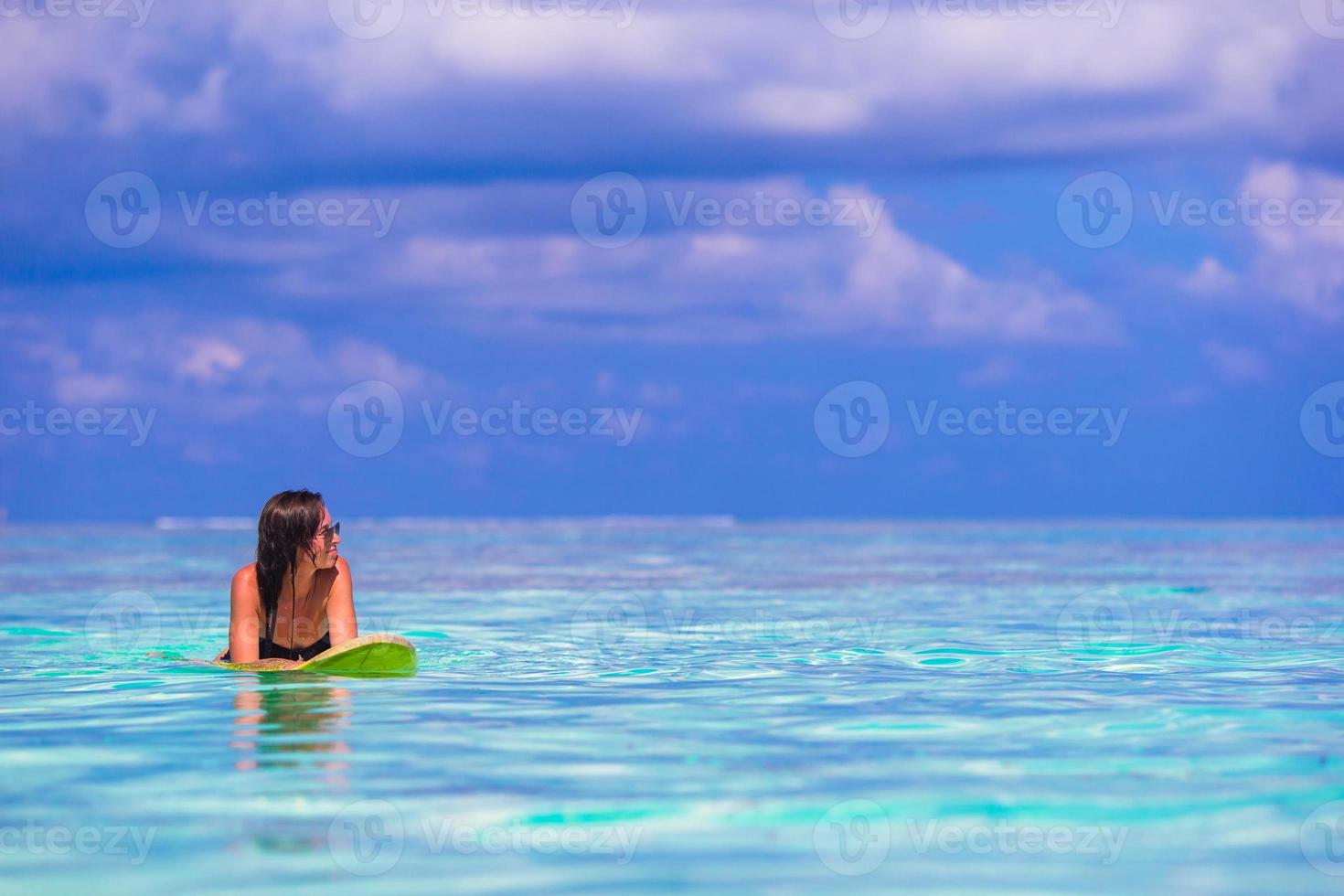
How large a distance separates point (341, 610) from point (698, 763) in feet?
14.0

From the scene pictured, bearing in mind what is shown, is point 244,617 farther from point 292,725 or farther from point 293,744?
point 293,744

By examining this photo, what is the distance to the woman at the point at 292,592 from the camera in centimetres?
962

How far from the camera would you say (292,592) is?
10086 millimetres

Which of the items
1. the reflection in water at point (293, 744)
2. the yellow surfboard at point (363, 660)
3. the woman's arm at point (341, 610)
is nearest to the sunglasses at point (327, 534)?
the woman's arm at point (341, 610)

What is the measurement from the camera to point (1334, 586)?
23156 millimetres

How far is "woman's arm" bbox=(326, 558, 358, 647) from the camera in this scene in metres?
10.1

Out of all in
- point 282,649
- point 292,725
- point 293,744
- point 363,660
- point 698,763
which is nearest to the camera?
point 698,763

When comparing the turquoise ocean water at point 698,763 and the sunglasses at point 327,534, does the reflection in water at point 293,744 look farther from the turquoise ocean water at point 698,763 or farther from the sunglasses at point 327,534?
the sunglasses at point 327,534

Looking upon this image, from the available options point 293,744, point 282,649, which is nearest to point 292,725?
point 293,744

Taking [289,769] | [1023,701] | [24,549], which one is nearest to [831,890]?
[289,769]

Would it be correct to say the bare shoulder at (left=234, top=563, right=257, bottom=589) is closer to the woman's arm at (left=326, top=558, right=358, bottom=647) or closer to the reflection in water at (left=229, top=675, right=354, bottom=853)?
the woman's arm at (left=326, top=558, right=358, bottom=647)

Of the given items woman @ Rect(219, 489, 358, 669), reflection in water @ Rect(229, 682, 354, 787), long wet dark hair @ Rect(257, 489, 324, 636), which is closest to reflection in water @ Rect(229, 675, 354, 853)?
reflection in water @ Rect(229, 682, 354, 787)

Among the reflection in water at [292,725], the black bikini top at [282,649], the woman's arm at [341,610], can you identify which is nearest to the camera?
the reflection in water at [292,725]

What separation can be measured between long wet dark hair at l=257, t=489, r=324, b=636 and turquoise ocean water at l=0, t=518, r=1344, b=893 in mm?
867
